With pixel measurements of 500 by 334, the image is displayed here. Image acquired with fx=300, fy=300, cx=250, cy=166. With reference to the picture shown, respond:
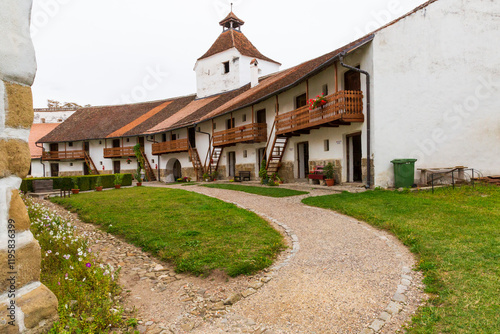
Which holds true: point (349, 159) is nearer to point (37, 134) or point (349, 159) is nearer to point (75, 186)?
point (75, 186)

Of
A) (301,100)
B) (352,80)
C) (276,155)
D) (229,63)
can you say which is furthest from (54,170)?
(352,80)

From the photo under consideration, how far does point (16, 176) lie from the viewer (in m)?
1.93

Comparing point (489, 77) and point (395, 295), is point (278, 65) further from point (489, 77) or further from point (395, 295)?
point (395, 295)

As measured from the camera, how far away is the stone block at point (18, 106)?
6.21 ft

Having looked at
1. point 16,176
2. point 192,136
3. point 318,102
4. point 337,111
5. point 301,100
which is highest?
point 301,100

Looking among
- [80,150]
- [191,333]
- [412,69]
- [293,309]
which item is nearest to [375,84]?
[412,69]

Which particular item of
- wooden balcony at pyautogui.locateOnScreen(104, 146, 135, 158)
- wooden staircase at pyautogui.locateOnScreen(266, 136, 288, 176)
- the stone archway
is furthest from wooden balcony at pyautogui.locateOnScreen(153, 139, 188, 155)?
wooden staircase at pyautogui.locateOnScreen(266, 136, 288, 176)

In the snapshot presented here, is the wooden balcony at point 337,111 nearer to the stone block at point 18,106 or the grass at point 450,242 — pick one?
the grass at point 450,242

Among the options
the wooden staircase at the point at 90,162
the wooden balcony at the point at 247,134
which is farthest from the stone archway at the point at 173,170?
A: the wooden staircase at the point at 90,162

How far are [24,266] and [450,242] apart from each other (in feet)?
18.6

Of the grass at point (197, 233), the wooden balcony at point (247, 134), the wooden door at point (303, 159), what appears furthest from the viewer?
the wooden balcony at point (247, 134)

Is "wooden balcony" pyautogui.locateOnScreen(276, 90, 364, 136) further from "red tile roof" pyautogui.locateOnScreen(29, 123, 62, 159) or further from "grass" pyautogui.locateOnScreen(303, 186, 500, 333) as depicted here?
"red tile roof" pyautogui.locateOnScreen(29, 123, 62, 159)

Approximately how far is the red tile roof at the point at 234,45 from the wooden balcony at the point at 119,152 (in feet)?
39.6

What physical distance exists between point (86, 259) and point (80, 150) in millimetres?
32502
